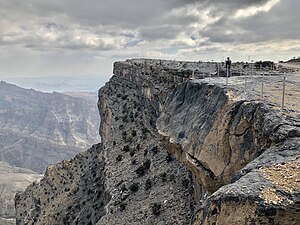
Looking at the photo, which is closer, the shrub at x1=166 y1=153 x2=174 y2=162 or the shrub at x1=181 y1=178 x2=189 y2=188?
the shrub at x1=181 y1=178 x2=189 y2=188

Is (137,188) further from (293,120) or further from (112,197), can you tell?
(293,120)

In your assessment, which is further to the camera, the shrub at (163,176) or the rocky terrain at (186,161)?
the shrub at (163,176)

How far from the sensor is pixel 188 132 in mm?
17766

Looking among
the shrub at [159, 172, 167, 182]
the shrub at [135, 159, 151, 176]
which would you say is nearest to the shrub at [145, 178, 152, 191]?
the shrub at [159, 172, 167, 182]

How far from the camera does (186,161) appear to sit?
56.6 ft

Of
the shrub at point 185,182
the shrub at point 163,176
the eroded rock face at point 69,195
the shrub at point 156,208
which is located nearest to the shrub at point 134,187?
the shrub at point 163,176

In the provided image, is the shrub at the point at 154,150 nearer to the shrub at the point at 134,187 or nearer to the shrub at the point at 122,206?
the shrub at the point at 134,187

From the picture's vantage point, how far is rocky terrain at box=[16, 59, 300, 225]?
8.71m

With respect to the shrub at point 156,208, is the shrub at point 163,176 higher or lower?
higher

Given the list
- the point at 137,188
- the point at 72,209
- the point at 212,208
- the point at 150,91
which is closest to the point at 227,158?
the point at 212,208

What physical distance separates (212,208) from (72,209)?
133ft

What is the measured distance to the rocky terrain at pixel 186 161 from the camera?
8711mm

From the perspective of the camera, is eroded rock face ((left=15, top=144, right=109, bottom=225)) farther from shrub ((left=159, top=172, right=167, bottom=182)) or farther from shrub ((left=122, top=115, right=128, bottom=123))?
shrub ((left=159, top=172, right=167, bottom=182))

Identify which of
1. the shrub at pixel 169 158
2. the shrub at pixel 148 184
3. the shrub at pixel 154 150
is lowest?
the shrub at pixel 148 184
